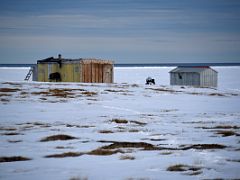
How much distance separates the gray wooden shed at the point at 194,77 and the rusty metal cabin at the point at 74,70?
11979 millimetres

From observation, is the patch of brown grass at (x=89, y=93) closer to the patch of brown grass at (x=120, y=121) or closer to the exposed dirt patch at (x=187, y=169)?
the patch of brown grass at (x=120, y=121)

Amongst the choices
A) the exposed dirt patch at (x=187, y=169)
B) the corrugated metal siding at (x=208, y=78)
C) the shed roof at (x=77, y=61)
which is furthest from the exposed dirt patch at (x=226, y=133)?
the corrugated metal siding at (x=208, y=78)

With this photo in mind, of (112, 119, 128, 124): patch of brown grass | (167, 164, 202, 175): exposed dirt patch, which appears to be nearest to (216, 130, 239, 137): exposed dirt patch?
(112, 119, 128, 124): patch of brown grass

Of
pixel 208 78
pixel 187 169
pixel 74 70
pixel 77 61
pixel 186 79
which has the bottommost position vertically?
pixel 187 169

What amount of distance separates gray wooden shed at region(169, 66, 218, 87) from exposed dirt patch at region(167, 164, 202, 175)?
152ft

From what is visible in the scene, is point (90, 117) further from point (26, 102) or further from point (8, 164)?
point (8, 164)

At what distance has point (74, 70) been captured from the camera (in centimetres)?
4694

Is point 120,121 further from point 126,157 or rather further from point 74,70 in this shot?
point 74,70

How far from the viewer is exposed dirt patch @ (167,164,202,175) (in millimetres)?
8664

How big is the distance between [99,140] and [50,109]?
10417 millimetres

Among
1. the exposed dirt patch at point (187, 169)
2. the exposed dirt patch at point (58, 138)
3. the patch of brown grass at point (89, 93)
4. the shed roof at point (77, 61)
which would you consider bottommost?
the exposed dirt patch at point (187, 169)

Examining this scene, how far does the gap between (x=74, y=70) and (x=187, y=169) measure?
127ft

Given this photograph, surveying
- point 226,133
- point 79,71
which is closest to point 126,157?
point 226,133

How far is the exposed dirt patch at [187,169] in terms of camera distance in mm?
8664
